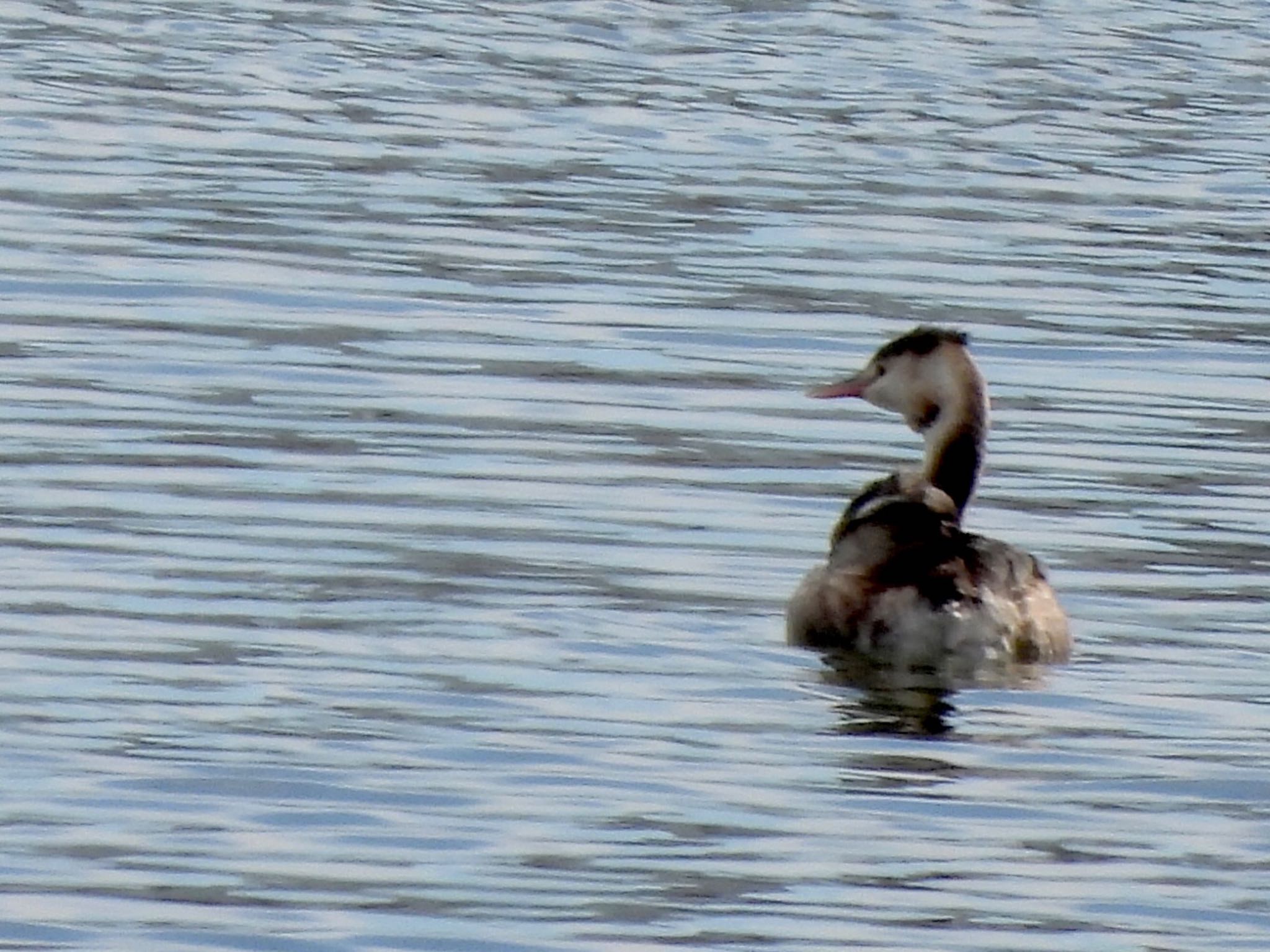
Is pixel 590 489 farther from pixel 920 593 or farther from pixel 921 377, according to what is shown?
pixel 920 593

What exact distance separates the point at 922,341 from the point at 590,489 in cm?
124

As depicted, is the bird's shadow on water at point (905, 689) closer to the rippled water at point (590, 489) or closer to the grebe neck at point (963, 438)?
the rippled water at point (590, 489)

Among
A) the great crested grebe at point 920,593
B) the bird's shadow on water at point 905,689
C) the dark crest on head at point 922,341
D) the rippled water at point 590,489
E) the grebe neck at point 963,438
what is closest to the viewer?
the rippled water at point 590,489

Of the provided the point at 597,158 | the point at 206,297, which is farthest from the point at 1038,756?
the point at 597,158

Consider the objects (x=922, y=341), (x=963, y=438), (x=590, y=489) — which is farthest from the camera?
(x=590, y=489)

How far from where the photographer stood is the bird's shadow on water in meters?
10.1

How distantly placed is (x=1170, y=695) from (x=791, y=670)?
3.42 feet

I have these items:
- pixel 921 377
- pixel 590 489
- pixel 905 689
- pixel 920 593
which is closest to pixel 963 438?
pixel 921 377

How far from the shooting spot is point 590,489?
1305 centimetres

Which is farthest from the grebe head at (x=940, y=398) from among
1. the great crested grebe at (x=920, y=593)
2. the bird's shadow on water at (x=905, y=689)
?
the bird's shadow on water at (x=905, y=689)

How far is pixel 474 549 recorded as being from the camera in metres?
12.0

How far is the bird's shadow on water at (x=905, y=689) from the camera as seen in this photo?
10.1 m

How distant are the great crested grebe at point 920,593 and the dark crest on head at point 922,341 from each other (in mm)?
701

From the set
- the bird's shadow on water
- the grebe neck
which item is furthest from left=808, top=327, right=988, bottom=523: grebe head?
the bird's shadow on water
